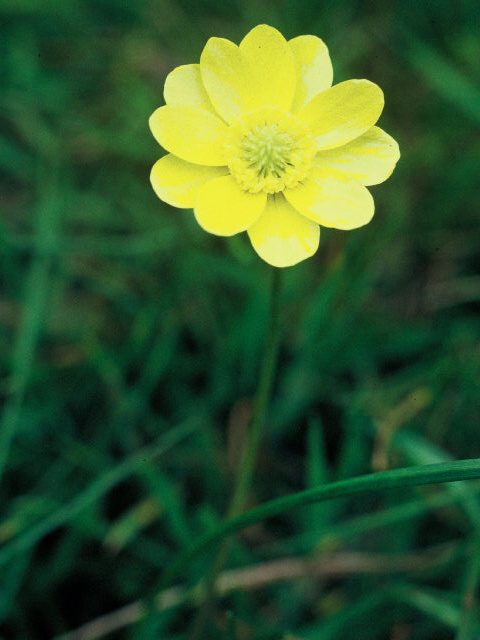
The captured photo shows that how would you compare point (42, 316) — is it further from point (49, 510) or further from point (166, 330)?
point (49, 510)

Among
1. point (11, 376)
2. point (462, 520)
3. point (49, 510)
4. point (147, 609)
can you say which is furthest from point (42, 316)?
point (462, 520)

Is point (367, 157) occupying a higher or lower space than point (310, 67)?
lower

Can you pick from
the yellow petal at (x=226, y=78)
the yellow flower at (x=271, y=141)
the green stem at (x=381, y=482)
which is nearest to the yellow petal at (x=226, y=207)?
the yellow flower at (x=271, y=141)

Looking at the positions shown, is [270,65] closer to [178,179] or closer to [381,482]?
[178,179]

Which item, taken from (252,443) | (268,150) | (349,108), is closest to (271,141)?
(268,150)

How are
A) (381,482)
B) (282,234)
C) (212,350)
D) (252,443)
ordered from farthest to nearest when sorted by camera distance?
(212,350) → (252,443) → (282,234) → (381,482)

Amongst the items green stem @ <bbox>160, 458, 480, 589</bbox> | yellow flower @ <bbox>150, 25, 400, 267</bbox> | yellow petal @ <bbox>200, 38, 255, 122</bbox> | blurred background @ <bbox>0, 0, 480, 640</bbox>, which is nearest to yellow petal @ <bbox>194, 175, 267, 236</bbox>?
yellow flower @ <bbox>150, 25, 400, 267</bbox>

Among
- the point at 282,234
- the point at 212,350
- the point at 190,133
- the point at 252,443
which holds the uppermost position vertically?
the point at 212,350
